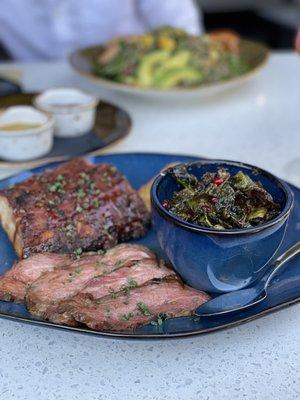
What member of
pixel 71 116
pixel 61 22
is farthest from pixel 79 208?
pixel 61 22

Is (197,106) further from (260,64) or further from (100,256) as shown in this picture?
(100,256)

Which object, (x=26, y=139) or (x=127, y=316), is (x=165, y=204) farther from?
(x=26, y=139)

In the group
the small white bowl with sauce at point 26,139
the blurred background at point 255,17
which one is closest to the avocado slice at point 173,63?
the small white bowl with sauce at point 26,139

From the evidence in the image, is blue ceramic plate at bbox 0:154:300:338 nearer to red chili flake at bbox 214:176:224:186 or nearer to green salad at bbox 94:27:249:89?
red chili flake at bbox 214:176:224:186

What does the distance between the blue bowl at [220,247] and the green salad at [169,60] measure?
2.84ft

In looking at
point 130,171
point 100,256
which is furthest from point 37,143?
point 100,256

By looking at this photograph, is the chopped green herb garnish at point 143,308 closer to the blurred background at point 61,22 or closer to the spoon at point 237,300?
the spoon at point 237,300

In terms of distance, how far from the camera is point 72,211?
1.02 m

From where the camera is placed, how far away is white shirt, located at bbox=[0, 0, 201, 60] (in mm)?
2391

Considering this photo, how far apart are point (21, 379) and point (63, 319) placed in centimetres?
10

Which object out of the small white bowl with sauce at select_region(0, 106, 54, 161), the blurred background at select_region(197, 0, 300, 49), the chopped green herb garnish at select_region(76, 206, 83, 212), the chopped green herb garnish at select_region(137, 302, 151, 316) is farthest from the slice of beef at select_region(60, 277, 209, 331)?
the blurred background at select_region(197, 0, 300, 49)

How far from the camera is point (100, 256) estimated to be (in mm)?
920

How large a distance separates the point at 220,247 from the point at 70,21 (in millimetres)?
1846

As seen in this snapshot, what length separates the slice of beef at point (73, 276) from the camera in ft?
2.70
